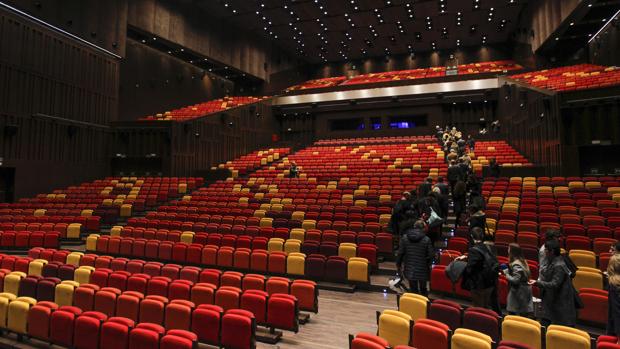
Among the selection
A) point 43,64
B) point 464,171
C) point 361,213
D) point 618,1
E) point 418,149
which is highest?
point 618,1

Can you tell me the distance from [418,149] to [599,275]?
421 inches

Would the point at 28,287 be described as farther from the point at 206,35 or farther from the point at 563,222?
the point at 206,35

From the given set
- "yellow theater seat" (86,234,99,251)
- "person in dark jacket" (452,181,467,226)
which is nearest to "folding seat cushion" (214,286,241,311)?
"person in dark jacket" (452,181,467,226)

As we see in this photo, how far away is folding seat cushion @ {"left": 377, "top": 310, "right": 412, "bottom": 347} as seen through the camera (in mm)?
2959

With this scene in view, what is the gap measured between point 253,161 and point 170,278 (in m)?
10.1

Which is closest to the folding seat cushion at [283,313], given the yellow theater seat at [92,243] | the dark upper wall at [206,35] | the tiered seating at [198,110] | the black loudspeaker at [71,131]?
the yellow theater seat at [92,243]

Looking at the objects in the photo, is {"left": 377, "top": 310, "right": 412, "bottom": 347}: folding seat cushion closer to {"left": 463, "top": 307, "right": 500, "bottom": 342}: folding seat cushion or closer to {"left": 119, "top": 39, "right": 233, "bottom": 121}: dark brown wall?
{"left": 463, "top": 307, "right": 500, "bottom": 342}: folding seat cushion

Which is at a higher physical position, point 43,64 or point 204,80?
point 204,80

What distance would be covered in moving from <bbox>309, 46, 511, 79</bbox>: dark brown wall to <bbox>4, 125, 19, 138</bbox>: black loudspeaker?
18.8 m

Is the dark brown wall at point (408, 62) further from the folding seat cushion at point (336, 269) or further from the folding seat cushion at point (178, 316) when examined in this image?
the folding seat cushion at point (178, 316)

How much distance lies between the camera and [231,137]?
15.8 meters

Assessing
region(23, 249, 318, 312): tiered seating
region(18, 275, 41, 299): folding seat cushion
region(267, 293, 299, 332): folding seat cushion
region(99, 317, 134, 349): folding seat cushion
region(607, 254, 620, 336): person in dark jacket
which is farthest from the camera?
region(18, 275, 41, 299): folding seat cushion

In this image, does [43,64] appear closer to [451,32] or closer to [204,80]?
[204,80]

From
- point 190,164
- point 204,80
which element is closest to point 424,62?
point 204,80
